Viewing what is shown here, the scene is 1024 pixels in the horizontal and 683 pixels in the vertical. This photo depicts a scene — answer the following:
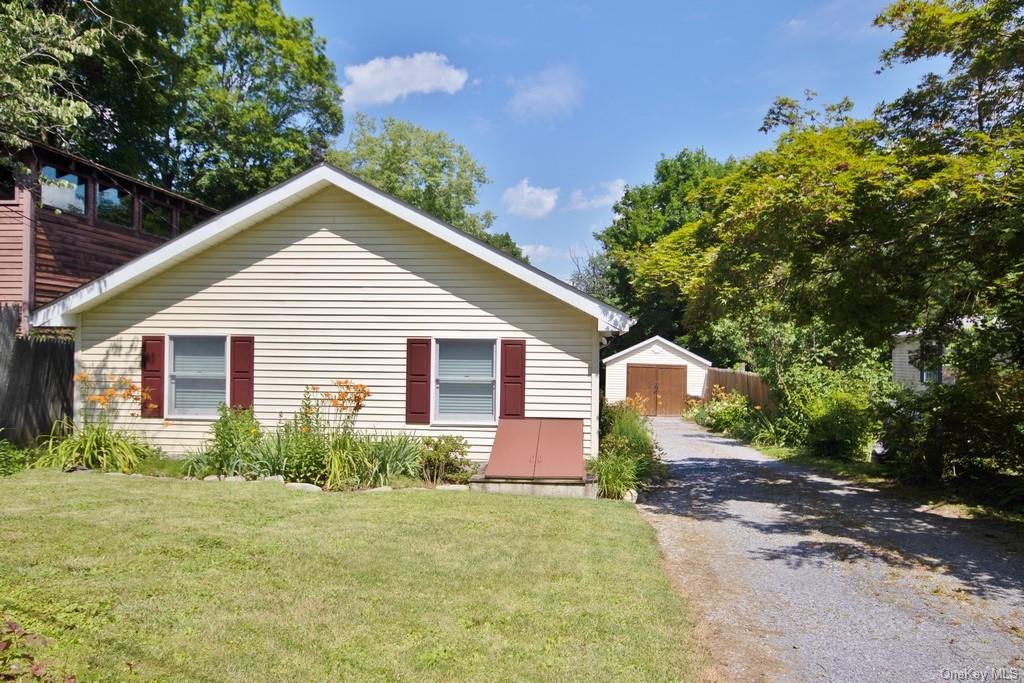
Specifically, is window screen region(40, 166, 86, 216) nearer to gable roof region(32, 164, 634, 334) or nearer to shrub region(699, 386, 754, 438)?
gable roof region(32, 164, 634, 334)

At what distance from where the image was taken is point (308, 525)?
7.05 meters

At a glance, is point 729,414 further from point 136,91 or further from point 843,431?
point 136,91

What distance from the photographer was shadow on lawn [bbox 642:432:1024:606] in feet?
21.7

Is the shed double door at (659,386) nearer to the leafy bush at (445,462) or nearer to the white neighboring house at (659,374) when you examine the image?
the white neighboring house at (659,374)

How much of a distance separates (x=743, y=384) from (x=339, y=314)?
16.8 metres

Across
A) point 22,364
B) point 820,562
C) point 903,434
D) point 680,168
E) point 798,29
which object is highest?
point 680,168

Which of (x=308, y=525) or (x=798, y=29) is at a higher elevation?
(x=798, y=29)

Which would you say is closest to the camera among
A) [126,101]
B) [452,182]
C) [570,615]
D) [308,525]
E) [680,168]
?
[570,615]

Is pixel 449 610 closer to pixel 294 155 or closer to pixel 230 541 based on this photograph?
pixel 230 541

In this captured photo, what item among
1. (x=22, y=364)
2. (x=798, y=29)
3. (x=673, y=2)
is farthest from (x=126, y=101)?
(x=798, y=29)

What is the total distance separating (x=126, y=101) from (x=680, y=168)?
31209 millimetres

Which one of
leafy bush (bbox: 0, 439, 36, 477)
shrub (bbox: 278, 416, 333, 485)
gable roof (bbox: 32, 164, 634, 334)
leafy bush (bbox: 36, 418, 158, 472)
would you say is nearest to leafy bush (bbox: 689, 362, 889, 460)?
gable roof (bbox: 32, 164, 634, 334)

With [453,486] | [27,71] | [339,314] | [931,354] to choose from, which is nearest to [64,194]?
[339,314]

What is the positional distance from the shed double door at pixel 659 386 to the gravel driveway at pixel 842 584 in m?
20.7
